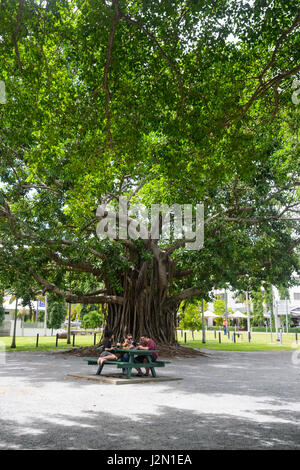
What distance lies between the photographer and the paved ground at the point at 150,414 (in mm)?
4488

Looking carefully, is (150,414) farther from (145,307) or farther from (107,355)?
(145,307)

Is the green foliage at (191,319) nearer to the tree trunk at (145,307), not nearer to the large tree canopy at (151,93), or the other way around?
the tree trunk at (145,307)

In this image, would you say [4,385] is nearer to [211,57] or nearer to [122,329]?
[211,57]

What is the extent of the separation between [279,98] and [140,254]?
1039 centimetres

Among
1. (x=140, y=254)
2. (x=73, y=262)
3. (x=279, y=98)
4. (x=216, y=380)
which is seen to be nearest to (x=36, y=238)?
(x=73, y=262)

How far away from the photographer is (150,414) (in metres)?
5.87

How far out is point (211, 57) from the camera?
6977 mm

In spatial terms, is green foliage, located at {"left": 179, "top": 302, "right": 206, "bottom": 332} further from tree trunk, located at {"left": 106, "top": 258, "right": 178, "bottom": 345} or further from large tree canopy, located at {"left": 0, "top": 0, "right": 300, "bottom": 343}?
large tree canopy, located at {"left": 0, "top": 0, "right": 300, "bottom": 343}

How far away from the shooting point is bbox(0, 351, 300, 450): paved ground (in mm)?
4488

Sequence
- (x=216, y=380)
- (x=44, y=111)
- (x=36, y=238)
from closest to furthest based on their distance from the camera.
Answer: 1. (x=44, y=111)
2. (x=216, y=380)
3. (x=36, y=238)

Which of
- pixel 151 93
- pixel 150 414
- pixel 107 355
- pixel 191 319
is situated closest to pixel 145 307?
pixel 107 355

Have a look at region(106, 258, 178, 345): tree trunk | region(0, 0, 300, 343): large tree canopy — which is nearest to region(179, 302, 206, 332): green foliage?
region(106, 258, 178, 345): tree trunk

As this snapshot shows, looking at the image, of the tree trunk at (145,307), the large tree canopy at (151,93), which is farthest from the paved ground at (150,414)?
the tree trunk at (145,307)

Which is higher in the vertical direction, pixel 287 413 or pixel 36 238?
pixel 36 238
